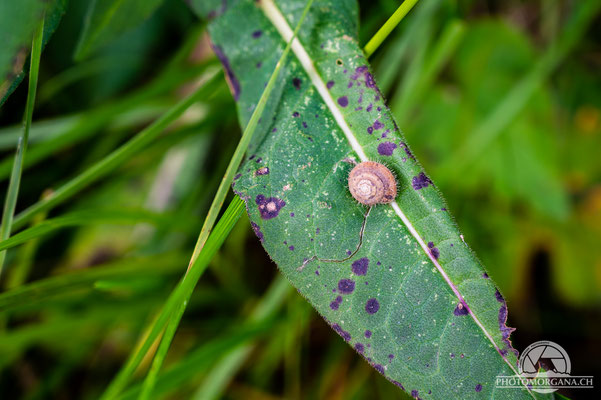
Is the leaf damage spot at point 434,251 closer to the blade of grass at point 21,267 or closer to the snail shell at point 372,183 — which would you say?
the snail shell at point 372,183

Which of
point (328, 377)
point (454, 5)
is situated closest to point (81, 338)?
point (328, 377)

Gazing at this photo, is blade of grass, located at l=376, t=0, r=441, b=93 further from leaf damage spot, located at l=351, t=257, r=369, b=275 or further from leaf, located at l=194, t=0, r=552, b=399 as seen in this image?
leaf damage spot, located at l=351, t=257, r=369, b=275

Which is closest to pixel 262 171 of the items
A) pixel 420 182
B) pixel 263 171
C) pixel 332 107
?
pixel 263 171

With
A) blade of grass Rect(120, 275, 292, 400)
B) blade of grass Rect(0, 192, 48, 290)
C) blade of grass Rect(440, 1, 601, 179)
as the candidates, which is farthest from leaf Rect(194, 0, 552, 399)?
blade of grass Rect(0, 192, 48, 290)

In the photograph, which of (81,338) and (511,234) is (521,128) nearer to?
(511,234)

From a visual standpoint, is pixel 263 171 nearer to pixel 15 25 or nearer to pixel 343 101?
pixel 343 101

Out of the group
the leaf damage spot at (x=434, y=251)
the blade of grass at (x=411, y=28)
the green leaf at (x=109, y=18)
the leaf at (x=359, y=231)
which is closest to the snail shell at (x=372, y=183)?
the leaf at (x=359, y=231)
